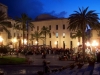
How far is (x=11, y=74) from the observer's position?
78.6 feet

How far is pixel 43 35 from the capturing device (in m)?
100

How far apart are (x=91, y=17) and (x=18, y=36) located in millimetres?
54588

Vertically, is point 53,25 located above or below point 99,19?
above

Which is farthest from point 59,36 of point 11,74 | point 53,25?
point 11,74

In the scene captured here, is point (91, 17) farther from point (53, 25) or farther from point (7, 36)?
point (53, 25)

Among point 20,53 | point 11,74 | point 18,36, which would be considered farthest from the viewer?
point 18,36

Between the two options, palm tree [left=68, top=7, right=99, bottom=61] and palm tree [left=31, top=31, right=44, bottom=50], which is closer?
palm tree [left=68, top=7, right=99, bottom=61]

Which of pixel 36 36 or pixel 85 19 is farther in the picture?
pixel 36 36

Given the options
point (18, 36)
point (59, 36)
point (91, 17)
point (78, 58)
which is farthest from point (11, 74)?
point (59, 36)

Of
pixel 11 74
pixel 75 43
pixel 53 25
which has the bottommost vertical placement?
pixel 11 74

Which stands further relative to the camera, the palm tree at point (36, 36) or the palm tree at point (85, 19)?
the palm tree at point (36, 36)

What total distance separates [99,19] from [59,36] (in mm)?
60086

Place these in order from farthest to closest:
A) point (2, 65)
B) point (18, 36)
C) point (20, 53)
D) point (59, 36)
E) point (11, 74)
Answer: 1. point (59, 36)
2. point (18, 36)
3. point (20, 53)
4. point (2, 65)
5. point (11, 74)

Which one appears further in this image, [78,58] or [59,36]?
[59,36]
